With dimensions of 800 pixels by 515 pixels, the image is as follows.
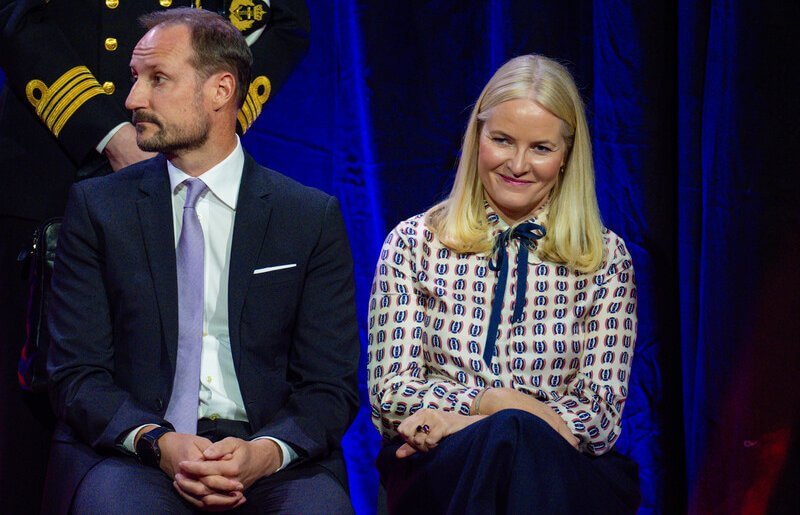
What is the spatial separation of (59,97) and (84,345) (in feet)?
2.10

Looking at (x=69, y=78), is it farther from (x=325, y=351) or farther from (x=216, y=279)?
(x=325, y=351)

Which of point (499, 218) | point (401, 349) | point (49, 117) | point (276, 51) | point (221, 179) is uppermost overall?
point (276, 51)

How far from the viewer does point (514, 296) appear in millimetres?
2439

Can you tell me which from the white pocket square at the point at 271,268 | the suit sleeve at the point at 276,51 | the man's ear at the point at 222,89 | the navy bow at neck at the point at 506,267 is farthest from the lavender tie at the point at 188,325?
the navy bow at neck at the point at 506,267

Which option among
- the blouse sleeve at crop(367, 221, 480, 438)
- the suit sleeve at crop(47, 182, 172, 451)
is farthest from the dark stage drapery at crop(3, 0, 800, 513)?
the suit sleeve at crop(47, 182, 172, 451)

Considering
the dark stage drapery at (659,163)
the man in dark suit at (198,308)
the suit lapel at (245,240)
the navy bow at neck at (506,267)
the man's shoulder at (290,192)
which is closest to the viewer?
the man in dark suit at (198,308)

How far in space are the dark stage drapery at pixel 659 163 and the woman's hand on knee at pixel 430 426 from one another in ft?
2.54

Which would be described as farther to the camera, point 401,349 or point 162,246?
point 401,349

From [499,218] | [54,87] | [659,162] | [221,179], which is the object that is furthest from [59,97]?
[659,162]

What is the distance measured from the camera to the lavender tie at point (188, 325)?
2.17 m

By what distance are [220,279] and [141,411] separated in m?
0.31

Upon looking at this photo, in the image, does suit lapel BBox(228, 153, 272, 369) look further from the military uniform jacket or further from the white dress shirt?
the military uniform jacket

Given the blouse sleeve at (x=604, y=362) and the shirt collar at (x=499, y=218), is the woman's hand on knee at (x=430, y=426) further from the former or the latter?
the shirt collar at (x=499, y=218)

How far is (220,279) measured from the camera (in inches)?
88.5
